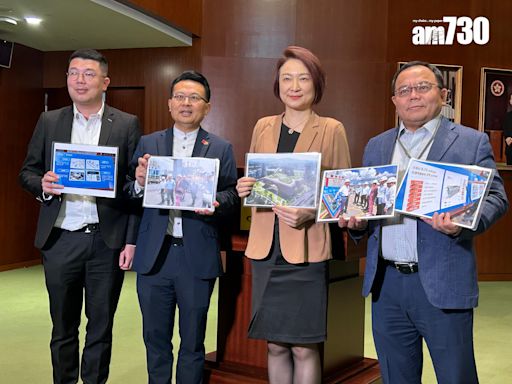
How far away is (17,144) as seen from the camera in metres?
7.96

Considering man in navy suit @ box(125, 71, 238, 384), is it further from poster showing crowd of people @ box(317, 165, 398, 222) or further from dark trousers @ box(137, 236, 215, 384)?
poster showing crowd of people @ box(317, 165, 398, 222)

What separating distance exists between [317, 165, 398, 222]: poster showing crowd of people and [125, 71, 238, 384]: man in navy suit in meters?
0.59

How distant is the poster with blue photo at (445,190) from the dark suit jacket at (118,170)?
55.7 inches

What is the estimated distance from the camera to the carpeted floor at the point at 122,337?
13.1 feet

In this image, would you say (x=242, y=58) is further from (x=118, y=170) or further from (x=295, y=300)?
(x=295, y=300)

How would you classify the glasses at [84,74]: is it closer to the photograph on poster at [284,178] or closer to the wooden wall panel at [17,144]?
the photograph on poster at [284,178]

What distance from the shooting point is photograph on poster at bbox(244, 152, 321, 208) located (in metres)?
2.46

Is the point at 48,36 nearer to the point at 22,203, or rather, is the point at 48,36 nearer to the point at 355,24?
the point at 22,203

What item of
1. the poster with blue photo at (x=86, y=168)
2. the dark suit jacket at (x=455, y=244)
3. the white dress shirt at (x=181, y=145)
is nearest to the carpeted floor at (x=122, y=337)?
the white dress shirt at (x=181, y=145)

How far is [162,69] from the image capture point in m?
7.64

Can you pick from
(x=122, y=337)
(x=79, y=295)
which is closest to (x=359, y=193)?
(x=79, y=295)

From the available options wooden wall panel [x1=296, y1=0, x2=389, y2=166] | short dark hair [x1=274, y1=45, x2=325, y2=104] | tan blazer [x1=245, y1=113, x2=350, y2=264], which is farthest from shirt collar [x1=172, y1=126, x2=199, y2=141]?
wooden wall panel [x1=296, y1=0, x2=389, y2=166]

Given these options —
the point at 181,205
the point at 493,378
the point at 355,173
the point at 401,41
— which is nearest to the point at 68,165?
the point at 181,205

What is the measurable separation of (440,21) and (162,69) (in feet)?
11.2
